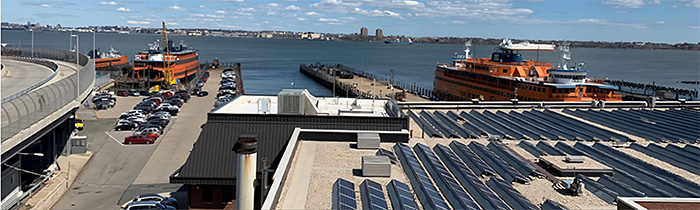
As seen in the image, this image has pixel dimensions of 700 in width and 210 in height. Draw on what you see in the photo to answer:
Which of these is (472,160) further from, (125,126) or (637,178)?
(125,126)

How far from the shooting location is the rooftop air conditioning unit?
713 inches

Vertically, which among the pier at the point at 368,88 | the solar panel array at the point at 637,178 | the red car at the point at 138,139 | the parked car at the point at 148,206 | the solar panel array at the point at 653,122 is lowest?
the parked car at the point at 148,206

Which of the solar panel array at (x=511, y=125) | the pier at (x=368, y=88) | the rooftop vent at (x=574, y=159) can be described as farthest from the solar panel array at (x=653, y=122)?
the pier at (x=368, y=88)

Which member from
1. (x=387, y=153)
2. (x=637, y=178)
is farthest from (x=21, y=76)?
(x=637, y=178)

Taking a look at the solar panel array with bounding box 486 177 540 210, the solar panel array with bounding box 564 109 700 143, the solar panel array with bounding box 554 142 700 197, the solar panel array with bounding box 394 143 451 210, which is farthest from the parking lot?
the solar panel array with bounding box 564 109 700 143

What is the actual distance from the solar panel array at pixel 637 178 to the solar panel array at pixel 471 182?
2.74 meters

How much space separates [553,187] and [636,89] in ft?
290

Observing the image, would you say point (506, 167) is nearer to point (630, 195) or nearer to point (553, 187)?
point (553, 187)

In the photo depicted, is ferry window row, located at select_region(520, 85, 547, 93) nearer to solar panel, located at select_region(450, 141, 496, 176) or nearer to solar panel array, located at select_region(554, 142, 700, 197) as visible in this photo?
solar panel array, located at select_region(554, 142, 700, 197)

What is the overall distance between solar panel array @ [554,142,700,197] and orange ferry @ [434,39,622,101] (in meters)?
23.8

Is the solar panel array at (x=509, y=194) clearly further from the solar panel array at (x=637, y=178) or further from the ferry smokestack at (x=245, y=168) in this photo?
the ferry smokestack at (x=245, y=168)

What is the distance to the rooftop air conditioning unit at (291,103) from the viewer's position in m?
18.1

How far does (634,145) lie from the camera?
1802 centimetres

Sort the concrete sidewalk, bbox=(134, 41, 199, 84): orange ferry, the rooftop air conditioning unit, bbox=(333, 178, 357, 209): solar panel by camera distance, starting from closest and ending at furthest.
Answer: bbox=(333, 178, 357, 209): solar panel, the rooftop air conditioning unit, the concrete sidewalk, bbox=(134, 41, 199, 84): orange ferry
